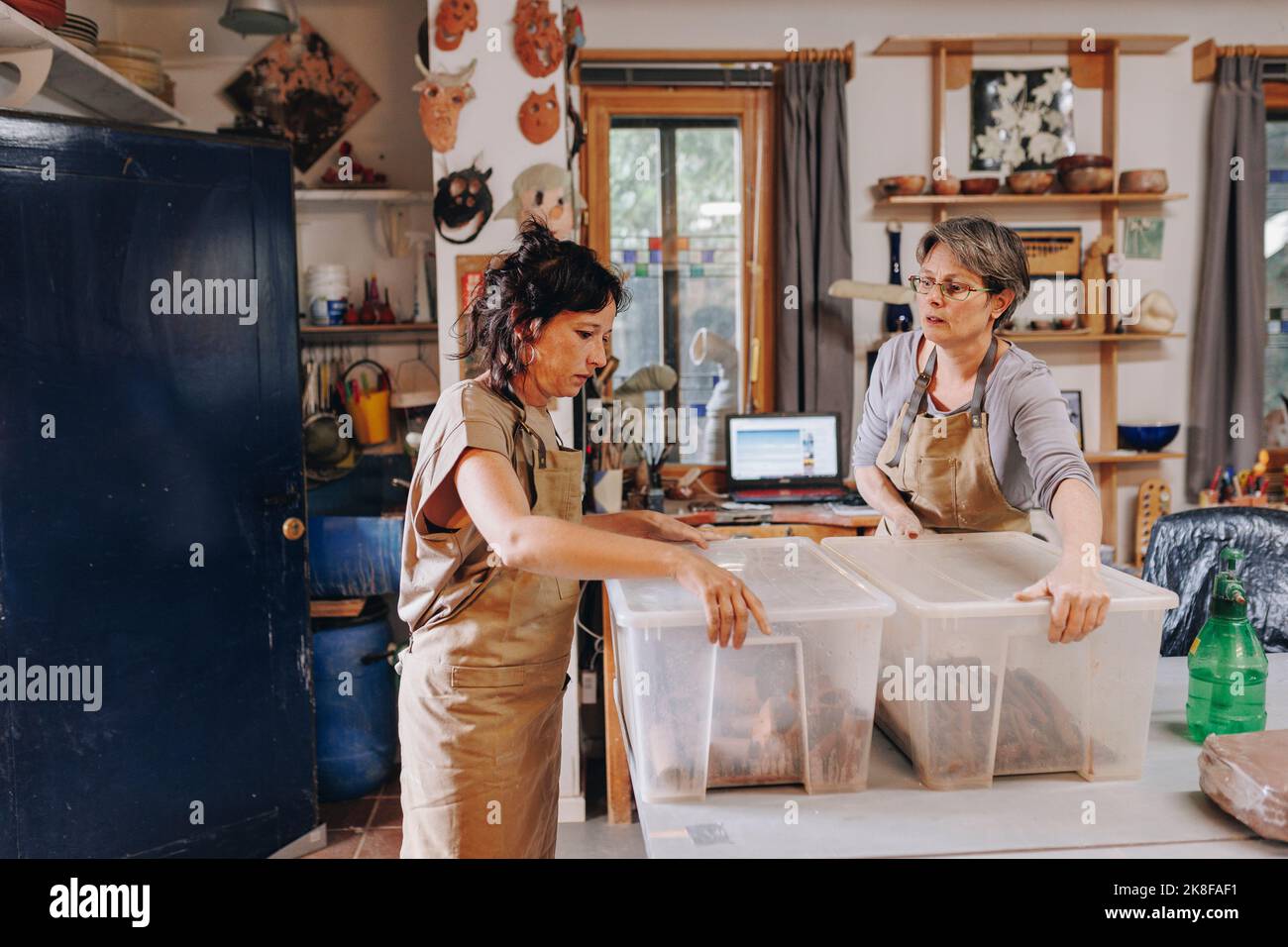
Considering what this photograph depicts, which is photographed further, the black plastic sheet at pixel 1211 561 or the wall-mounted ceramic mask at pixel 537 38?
the wall-mounted ceramic mask at pixel 537 38

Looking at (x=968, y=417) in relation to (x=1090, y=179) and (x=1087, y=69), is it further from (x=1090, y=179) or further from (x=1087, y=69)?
(x=1087, y=69)

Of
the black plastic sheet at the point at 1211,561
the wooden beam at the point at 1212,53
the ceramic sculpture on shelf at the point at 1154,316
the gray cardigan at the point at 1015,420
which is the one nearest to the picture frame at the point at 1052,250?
the ceramic sculpture on shelf at the point at 1154,316

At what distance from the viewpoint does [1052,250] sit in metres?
4.44

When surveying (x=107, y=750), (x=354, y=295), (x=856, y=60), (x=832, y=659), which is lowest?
(x=107, y=750)

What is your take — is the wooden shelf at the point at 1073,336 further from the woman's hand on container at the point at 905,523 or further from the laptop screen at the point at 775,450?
the woman's hand on container at the point at 905,523

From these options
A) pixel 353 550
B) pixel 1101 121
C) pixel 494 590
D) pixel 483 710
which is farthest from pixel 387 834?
pixel 1101 121

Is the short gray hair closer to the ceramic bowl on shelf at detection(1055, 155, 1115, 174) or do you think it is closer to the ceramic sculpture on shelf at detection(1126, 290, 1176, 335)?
the ceramic bowl on shelf at detection(1055, 155, 1115, 174)

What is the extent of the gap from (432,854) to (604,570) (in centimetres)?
76

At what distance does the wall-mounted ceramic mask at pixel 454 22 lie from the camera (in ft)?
10.9

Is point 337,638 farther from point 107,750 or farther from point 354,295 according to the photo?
point 354,295

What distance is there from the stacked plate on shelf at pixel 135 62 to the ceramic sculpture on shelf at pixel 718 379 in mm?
2357

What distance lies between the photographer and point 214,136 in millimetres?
3023

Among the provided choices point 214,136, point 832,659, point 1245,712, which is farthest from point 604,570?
point 214,136

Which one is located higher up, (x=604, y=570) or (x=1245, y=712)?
(x=604, y=570)
